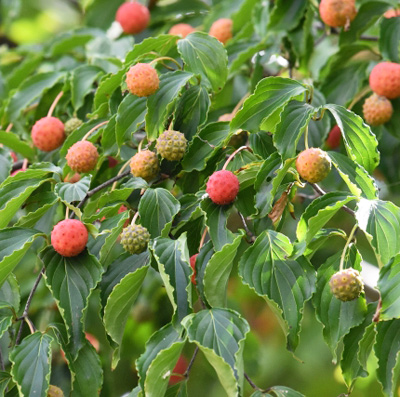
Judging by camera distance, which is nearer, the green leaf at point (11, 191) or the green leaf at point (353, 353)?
the green leaf at point (353, 353)

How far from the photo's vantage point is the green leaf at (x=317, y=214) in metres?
1.39

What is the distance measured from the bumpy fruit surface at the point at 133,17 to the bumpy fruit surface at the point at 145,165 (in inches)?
45.8

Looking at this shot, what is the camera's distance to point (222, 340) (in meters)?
1.37

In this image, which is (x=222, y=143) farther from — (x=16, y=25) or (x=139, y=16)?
(x=16, y=25)

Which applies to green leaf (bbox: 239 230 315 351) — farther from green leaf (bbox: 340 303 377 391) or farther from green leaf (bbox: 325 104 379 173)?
green leaf (bbox: 325 104 379 173)

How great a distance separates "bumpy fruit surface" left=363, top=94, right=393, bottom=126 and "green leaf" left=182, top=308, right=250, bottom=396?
2.66 ft

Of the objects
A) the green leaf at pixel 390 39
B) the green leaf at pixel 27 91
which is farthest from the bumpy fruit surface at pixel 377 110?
the green leaf at pixel 27 91

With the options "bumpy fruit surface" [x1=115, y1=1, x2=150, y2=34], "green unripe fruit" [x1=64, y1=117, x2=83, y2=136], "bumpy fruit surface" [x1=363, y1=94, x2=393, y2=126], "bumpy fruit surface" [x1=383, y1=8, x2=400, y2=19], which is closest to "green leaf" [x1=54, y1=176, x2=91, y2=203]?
"green unripe fruit" [x1=64, y1=117, x2=83, y2=136]

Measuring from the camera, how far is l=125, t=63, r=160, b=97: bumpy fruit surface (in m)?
1.68

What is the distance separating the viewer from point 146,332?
279 cm

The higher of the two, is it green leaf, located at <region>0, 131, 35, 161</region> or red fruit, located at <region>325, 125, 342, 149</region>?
green leaf, located at <region>0, 131, 35, 161</region>

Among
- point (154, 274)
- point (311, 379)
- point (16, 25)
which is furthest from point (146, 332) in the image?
point (16, 25)

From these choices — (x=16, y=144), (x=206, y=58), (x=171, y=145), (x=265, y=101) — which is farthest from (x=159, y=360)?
(x=16, y=144)

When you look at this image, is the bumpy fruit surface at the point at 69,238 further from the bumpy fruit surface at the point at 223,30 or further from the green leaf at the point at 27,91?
the bumpy fruit surface at the point at 223,30
